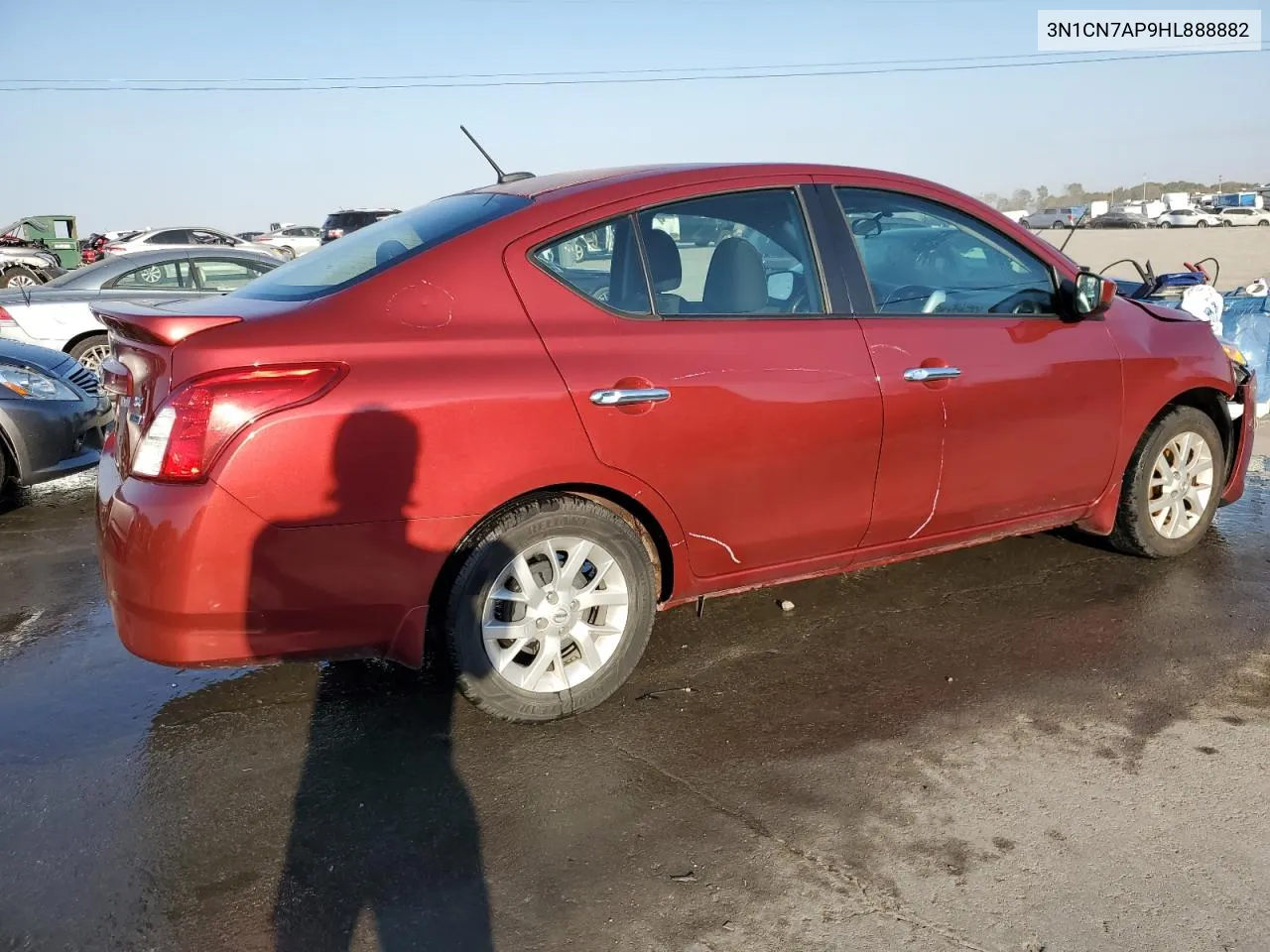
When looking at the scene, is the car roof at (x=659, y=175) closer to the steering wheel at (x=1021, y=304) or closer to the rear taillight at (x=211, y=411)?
the steering wheel at (x=1021, y=304)

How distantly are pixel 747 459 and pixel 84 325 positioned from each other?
301 inches

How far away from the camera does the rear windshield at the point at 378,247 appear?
3152mm

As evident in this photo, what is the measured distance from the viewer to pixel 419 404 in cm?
287

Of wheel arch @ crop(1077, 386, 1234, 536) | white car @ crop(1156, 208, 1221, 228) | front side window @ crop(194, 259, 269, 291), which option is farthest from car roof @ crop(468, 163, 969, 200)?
white car @ crop(1156, 208, 1221, 228)

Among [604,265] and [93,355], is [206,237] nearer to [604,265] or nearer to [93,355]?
[93,355]

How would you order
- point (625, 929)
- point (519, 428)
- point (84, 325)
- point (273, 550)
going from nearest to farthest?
point (625, 929) < point (273, 550) < point (519, 428) < point (84, 325)

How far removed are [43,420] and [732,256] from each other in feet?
14.7

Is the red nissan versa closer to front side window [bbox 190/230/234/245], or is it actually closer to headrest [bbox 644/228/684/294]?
headrest [bbox 644/228/684/294]

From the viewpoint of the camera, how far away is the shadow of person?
2.41m

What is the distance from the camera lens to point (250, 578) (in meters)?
2.80

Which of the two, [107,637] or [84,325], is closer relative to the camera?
[107,637]

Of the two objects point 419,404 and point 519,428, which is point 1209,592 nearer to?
point 519,428

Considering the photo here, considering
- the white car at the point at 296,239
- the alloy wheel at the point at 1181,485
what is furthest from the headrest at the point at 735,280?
the white car at the point at 296,239

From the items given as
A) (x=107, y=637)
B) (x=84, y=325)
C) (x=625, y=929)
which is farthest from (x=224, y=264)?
(x=625, y=929)
